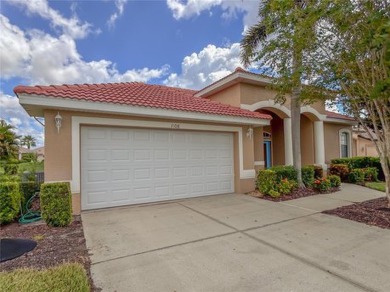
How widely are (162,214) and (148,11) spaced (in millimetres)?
7972

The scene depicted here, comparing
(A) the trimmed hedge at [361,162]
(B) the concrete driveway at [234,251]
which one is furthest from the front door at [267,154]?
(B) the concrete driveway at [234,251]

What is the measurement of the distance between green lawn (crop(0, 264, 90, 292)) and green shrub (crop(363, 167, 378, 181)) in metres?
14.3

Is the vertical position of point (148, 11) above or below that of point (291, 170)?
above

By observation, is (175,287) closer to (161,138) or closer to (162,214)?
(162,214)

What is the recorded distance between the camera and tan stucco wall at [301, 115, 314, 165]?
47.9 ft

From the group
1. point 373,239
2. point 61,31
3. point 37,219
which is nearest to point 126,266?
point 37,219

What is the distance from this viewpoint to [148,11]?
9391 millimetres

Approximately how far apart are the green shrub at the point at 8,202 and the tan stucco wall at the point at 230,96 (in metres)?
9.11

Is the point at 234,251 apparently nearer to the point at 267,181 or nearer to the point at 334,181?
the point at 267,181

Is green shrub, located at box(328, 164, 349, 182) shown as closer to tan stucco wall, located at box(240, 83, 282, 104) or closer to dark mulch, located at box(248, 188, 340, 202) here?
dark mulch, located at box(248, 188, 340, 202)

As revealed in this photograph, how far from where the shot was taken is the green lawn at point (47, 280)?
2863 millimetres

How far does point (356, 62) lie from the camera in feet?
19.6

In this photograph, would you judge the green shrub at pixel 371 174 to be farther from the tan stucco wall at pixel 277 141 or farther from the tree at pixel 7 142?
the tree at pixel 7 142

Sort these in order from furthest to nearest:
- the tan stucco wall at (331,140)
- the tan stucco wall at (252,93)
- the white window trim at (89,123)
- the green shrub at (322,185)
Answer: the tan stucco wall at (331,140)
the tan stucco wall at (252,93)
the green shrub at (322,185)
the white window trim at (89,123)
